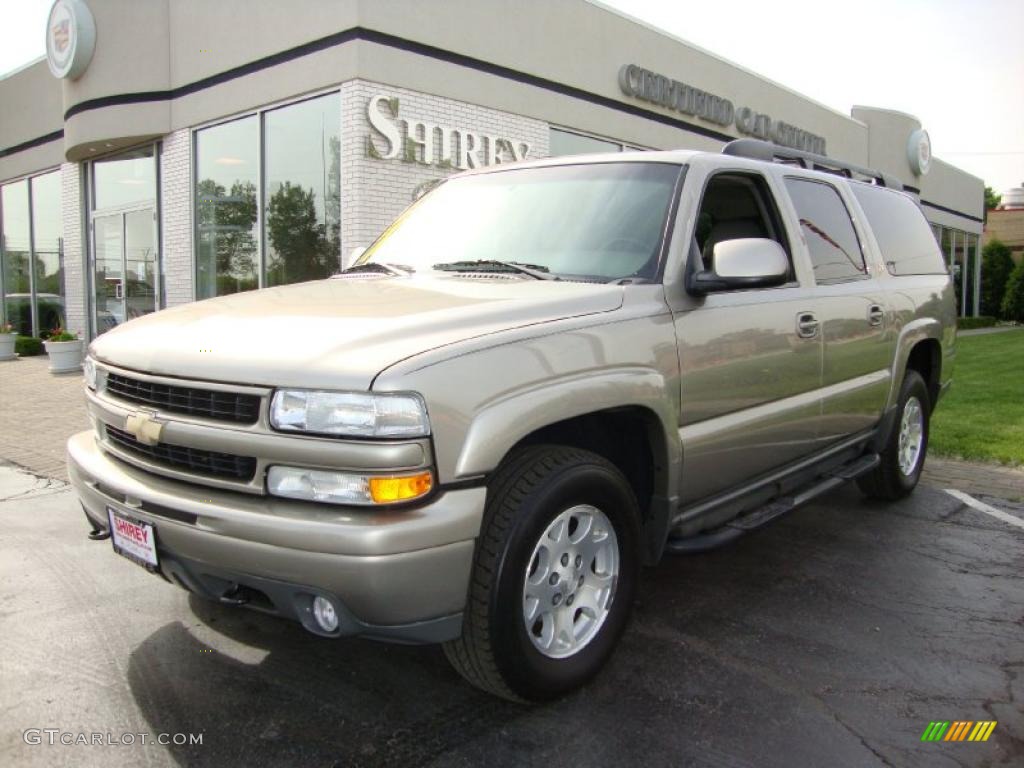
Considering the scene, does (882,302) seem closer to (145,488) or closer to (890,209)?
(890,209)

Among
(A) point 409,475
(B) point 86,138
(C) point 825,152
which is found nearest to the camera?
(A) point 409,475

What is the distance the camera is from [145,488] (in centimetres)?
279

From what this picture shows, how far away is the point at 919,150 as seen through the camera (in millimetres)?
24406

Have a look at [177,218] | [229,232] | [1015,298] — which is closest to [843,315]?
[229,232]

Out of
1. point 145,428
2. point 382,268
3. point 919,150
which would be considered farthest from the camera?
point 919,150

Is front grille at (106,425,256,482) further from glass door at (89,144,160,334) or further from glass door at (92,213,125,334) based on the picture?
glass door at (92,213,125,334)

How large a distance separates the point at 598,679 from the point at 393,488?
125 cm

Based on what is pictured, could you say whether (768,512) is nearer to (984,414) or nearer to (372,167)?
(984,414)

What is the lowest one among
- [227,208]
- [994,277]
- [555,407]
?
[555,407]

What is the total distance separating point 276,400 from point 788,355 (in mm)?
2426

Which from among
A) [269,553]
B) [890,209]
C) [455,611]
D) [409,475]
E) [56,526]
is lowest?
[56,526]

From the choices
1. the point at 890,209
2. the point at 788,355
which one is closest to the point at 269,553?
the point at 788,355

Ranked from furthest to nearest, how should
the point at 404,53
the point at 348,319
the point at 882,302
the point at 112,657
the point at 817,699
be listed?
the point at 404,53, the point at 882,302, the point at 112,657, the point at 817,699, the point at 348,319

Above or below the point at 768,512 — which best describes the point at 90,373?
above
